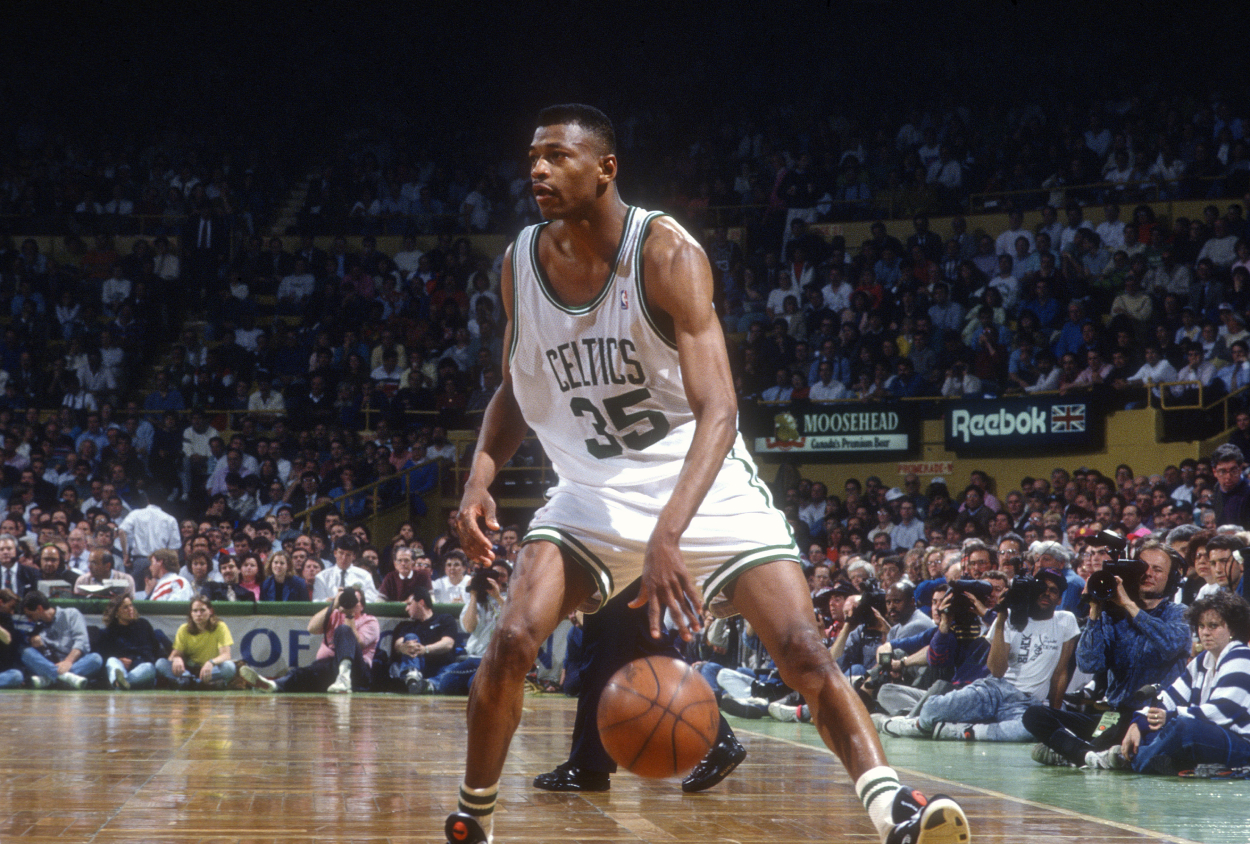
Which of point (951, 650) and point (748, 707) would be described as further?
point (748, 707)

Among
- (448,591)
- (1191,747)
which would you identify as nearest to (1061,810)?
(1191,747)

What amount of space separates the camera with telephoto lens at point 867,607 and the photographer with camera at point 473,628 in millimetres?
3458

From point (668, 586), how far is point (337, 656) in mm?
10704

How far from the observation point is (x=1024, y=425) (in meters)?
15.9

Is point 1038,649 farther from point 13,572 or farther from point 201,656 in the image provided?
point 13,572

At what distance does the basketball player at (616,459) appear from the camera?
3496 mm

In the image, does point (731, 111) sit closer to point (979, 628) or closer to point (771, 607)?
point (979, 628)

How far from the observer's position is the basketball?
381 centimetres

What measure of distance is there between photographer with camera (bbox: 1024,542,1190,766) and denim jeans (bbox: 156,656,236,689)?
8286 mm

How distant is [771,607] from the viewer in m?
3.56

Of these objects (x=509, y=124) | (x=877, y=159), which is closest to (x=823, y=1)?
(x=877, y=159)

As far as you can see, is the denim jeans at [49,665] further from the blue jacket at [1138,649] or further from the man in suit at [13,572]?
the blue jacket at [1138,649]

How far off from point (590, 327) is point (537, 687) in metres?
10.2

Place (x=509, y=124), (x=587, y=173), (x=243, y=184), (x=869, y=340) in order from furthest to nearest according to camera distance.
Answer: (x=509, y=124) → (x=243, y=184) → (x=869, y=340) → (x=587, y=173)
